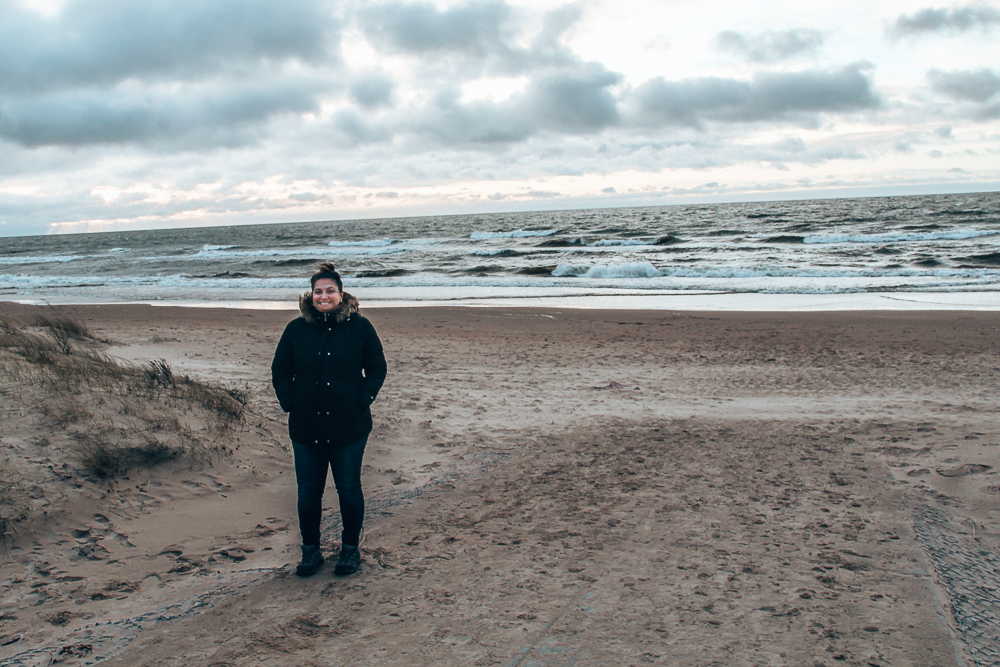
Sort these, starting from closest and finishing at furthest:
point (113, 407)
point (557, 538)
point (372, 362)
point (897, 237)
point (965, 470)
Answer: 1. point (372, 362)
2. point (557, 538)
3. point (965, 470)
4. point (113, 407)
5. point (897, 237)

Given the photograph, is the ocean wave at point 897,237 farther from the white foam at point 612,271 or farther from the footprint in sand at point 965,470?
the footprint in sand at point 965,470

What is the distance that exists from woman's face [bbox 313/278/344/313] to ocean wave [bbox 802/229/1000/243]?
1603 inches

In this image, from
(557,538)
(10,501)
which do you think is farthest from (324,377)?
(10,501)

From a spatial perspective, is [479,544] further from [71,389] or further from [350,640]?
[71,389]

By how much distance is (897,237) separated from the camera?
38688 mm

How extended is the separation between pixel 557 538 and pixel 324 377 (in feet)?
5.70

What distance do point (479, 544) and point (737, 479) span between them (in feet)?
7.12

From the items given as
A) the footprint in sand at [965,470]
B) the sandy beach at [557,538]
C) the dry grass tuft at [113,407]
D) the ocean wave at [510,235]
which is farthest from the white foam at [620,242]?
the dry grass tuft at [113,407]

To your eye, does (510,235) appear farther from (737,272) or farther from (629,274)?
(737,272)

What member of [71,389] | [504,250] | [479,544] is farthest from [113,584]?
[504,250]

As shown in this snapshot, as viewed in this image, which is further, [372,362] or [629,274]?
[629,274]

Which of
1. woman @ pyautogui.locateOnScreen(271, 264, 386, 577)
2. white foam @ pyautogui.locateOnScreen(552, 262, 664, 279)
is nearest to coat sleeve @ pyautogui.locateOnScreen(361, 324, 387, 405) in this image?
woman @ pyautogui.locateOnScreen(271, 264, 386, 577)

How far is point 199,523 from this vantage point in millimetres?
4164

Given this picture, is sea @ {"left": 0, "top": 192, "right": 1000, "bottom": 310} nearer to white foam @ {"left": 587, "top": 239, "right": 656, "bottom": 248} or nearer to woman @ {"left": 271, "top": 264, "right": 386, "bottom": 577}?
white foam @ {"left": 587, "top": 239, "right": 656, "bottom": 248}
